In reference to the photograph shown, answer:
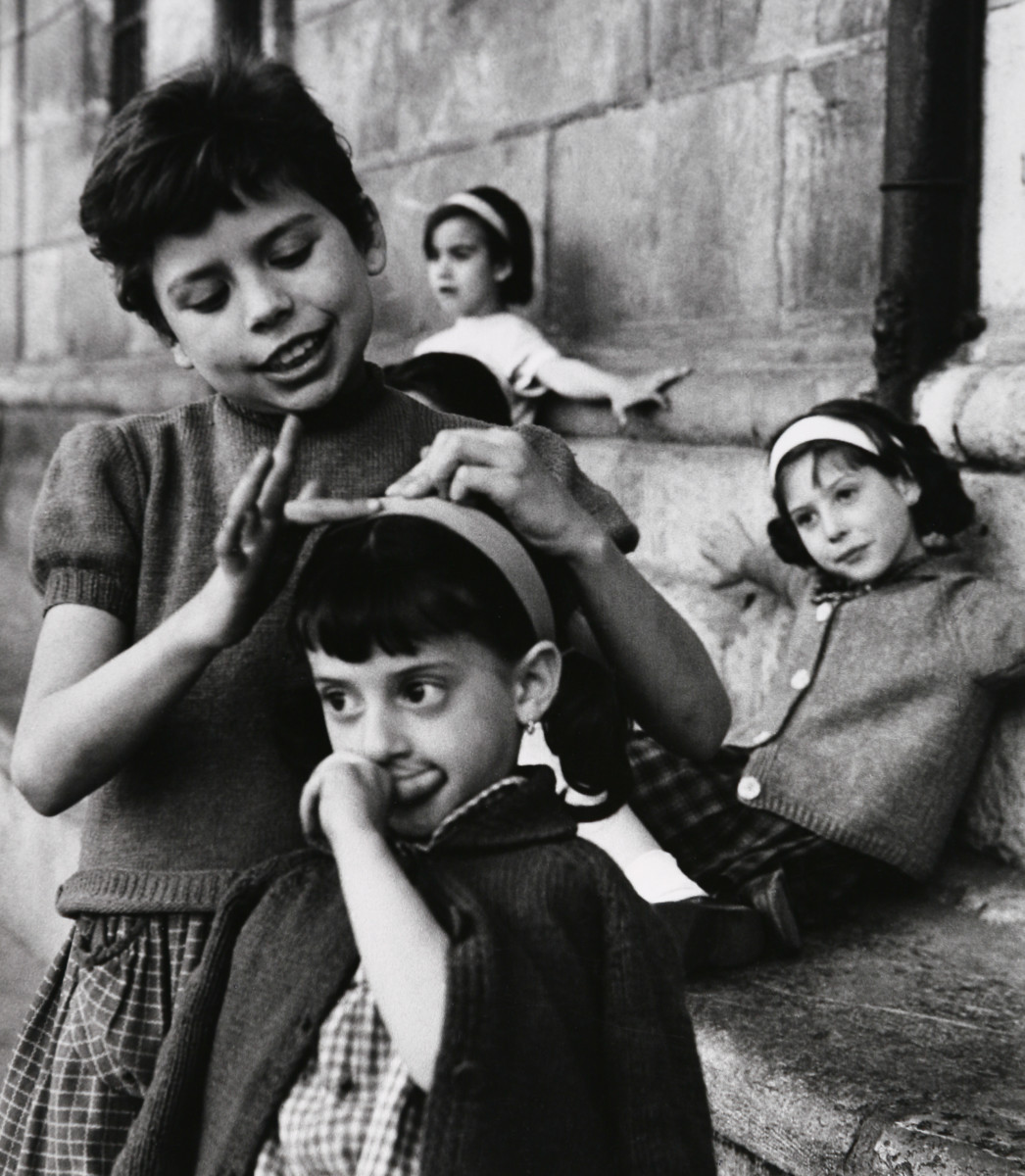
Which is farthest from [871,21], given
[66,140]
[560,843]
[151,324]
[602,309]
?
[66,140]

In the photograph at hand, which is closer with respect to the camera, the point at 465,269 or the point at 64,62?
the point at 465,269

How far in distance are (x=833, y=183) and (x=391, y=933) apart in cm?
296

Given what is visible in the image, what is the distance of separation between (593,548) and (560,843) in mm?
277

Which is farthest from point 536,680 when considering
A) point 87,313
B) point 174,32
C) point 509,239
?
point 87,313

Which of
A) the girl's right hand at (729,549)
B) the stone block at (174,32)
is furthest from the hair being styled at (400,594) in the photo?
the stone block at (174,32)

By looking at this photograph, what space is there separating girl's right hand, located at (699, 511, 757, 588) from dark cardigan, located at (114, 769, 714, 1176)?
7.78 feet

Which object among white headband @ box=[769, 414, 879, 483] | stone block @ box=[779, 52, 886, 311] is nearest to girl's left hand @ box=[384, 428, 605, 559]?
white headband @ box=[769, 414, 879, 483]

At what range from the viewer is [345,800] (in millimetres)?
1466

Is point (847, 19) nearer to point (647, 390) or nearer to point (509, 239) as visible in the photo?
point (647, 390)

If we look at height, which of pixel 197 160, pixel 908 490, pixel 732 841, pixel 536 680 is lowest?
pixel 732 841

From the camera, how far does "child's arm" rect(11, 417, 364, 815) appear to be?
1.49m

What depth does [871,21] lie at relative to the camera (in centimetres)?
385

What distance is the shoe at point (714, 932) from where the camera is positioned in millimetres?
2898

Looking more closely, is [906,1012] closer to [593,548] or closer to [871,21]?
[593,548]
